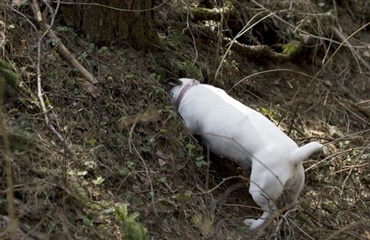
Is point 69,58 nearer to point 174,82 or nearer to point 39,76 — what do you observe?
point 39,76

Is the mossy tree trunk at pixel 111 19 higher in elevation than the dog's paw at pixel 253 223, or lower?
higher

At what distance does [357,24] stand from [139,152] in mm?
4407

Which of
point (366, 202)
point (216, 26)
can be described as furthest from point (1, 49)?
point (366, 202)

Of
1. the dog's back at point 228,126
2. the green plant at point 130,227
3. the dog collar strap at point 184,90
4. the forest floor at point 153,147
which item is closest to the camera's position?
the green plant at point 130,227

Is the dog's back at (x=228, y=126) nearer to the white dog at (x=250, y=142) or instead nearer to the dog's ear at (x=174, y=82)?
the white dog at (x=250, y=142)

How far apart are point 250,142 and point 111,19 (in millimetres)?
1554

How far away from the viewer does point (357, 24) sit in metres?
A: 8.05

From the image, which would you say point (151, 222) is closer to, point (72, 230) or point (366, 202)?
point (72, 230)

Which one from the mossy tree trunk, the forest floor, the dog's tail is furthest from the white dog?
the mossy tree trunk

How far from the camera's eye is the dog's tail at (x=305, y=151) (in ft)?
14.2

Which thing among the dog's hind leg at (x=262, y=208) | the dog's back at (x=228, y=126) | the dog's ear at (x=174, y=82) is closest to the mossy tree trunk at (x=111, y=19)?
the dog's ear at (x=174, y=82)

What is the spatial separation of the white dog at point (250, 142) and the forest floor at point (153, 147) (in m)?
0.12

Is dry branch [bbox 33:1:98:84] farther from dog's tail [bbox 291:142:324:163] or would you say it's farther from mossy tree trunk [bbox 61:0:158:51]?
dog's tail [bbox 291:142:324:163]

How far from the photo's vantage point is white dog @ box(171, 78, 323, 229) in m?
4.43
